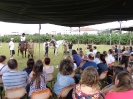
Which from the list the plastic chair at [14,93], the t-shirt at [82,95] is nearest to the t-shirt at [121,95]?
the t-shirt at [82,95]

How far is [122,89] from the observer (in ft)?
6.74

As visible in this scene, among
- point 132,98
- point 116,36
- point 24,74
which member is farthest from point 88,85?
point 116,36

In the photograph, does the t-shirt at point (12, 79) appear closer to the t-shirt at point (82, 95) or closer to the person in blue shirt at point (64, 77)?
the person in blue shirt at point (64, 77)

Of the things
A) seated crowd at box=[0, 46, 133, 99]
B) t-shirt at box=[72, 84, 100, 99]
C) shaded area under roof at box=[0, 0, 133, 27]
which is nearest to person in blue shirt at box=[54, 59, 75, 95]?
seated crowd at box=[0, 46, 133, 99]

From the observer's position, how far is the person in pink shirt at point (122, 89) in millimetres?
1953

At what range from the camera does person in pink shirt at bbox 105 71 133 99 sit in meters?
1.95

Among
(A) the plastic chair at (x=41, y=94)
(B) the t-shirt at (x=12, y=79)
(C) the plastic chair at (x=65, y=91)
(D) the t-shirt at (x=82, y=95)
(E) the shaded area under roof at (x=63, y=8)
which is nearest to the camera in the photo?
(D) the t-shirt at (x=82, y=95)

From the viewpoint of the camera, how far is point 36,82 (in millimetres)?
3281

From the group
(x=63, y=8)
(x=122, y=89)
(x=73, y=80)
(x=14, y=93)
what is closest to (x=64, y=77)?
(x=73, y=80)

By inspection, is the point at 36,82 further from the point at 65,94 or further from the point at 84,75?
the point at 84,75

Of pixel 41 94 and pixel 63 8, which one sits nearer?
pixel 41 94

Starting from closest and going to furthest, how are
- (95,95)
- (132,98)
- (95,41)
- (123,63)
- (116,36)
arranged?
(132,98) < (95,95) < (123,63) < (116,36) < (95,41)

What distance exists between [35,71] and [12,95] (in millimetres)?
637

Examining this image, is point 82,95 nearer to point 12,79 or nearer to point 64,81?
point 64,81
